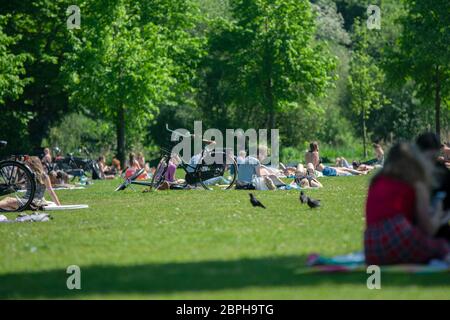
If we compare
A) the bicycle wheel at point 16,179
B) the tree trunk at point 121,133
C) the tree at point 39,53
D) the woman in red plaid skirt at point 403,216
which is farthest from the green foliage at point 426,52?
the woman in red plaid skirt at point 403,216

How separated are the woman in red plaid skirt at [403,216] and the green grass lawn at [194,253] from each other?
400mm

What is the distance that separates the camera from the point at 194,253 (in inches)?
493

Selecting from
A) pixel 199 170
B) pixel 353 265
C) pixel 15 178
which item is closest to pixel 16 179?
pixel 15 178

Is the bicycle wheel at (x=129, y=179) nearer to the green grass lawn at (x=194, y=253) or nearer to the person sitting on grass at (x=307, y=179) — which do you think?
the person sitting on grass at (x=307, y=179)

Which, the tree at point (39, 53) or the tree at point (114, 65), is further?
the tree at point (39, 53)

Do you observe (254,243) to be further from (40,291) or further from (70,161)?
(70,161)

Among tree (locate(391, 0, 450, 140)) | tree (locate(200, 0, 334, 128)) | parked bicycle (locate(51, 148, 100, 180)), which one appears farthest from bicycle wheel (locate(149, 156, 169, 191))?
tree (locate(200, 0, 334, 128))

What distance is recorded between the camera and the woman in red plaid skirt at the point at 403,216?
1071 cm

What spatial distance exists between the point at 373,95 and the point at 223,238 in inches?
2188

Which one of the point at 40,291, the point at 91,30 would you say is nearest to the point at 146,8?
the point at 91,30

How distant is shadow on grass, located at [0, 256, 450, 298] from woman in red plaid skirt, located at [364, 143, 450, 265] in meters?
0.38

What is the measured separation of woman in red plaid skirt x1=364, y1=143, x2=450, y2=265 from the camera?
35.1 feet

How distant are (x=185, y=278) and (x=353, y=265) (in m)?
1.75
